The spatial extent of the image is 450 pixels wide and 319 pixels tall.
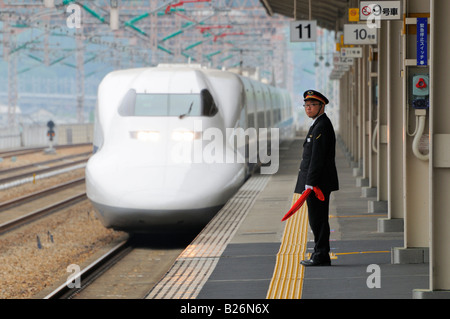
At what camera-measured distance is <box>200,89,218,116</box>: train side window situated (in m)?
13.6

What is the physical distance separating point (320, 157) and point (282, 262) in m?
1.46

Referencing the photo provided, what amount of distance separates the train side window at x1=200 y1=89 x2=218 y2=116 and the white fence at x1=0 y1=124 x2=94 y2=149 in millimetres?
25088

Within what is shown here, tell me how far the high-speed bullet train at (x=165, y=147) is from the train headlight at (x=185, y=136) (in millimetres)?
15

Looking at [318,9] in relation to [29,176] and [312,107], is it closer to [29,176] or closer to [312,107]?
[29,176]

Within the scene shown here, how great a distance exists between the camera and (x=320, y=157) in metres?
7.19

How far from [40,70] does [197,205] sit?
108394 mm

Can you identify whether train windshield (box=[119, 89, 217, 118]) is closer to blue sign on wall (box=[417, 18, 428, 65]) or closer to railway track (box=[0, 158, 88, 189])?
blue sign on wall (box=[417, 18, 428, 65])

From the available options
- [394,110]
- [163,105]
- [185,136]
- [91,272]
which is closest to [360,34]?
[185,136]

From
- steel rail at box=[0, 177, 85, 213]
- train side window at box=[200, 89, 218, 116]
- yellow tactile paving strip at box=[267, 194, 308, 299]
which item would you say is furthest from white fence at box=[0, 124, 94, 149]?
yellow tactile paving strip at box=[267, 194, 308, 299]

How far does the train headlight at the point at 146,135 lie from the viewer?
42.2 ft

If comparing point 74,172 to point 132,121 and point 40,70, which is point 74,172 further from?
point 40,70

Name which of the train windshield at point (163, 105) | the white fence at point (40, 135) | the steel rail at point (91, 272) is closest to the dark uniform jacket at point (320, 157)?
the steel rail at point (91, 272)
